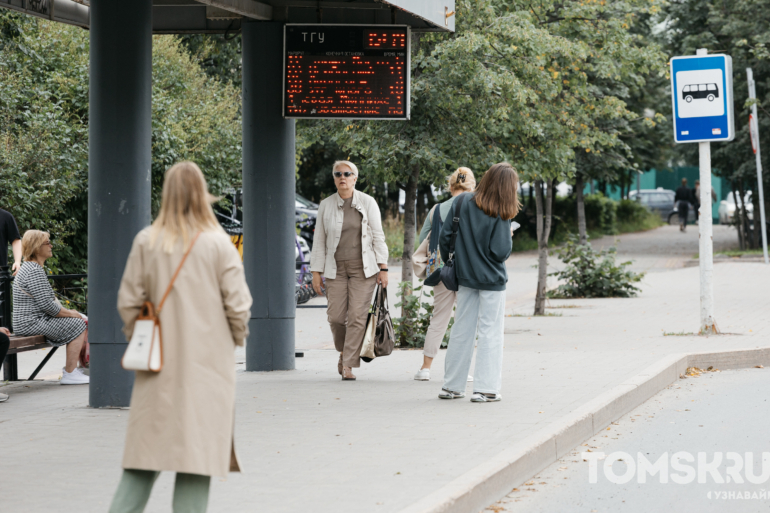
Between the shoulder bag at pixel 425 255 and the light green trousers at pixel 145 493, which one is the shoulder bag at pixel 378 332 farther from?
the light green trousers at pixel 145 493

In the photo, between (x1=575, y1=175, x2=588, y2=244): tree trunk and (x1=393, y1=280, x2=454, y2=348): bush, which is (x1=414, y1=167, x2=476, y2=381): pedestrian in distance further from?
(x1=575, y1=175, x2=588, y2=244): tree trunk

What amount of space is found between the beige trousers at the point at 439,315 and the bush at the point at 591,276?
33.8 feet

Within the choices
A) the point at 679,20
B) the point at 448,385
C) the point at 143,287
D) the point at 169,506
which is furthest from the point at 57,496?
the point at 679,20

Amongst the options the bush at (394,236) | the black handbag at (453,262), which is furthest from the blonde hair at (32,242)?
the bush at (394,236)

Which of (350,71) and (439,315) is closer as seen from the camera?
(439,315)

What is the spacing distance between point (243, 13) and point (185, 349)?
5.79 m

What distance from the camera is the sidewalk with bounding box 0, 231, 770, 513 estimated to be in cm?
482

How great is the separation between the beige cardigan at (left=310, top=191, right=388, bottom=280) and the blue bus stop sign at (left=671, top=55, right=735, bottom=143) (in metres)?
4.86

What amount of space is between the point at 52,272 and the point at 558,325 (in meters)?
7.51

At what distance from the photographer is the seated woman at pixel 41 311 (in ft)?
27.8

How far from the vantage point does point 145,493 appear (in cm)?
384

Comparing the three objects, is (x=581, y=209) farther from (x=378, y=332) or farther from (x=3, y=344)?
(x=3, y=344)

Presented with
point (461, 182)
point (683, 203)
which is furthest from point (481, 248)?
point (683, 203)

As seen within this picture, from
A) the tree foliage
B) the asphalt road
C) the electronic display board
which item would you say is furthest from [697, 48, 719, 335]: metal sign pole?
the tree foliage
